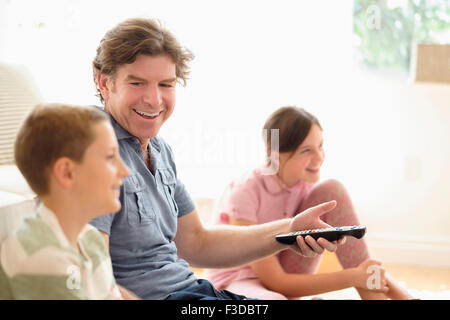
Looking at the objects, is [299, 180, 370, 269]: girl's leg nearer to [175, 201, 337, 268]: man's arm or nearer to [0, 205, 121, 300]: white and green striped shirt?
[175, 201, 337, 268]: man's arm

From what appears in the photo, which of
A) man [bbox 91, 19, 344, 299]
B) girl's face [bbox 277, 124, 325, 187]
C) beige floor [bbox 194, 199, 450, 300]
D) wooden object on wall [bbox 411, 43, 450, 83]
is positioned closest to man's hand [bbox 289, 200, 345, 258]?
man [bbox 91, 19, 344, 299]

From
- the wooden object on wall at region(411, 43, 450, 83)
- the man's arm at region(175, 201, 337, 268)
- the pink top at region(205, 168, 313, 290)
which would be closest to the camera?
the man's arm at region(175, 201, 337, 268)

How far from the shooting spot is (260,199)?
124 cm

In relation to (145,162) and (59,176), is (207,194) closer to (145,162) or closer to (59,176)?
(145,162)

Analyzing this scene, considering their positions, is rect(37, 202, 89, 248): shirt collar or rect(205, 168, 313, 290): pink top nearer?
rect(37, 202, 89, 248): shirt collar

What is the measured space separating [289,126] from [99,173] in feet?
1.86

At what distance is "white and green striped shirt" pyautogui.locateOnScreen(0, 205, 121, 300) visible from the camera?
0.53 m

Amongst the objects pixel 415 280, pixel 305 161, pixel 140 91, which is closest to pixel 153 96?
pixel 140 91

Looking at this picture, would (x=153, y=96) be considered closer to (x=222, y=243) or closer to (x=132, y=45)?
(x=132, y=45)

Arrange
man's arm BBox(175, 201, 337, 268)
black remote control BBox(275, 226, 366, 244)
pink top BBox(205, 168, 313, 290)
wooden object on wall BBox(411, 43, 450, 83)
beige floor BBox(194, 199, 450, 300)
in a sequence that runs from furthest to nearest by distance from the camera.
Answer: wooden object on wall BBox(411, 43, 450, 83), pink top BBox(205, 168, 313, 290), beige floor BBox(194, 199, 450, 300), man's arm BBox(175, 201, 337, 268), black remote control BBox(275, 226, 366, 244)

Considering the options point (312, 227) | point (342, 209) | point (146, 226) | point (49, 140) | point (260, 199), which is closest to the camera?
point (49, 140)

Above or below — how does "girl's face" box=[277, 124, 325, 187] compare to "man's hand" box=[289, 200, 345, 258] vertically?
above

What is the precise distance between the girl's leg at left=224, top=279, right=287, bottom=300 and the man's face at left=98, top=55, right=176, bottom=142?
0.58 meters

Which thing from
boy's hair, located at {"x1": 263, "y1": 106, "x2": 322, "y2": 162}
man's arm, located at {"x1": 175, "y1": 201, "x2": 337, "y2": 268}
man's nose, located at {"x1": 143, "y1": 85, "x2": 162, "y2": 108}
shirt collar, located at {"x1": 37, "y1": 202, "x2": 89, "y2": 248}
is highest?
man's nose, located at {"x1": 143, "y1": 85, "x2": 162, "y2": 108}
